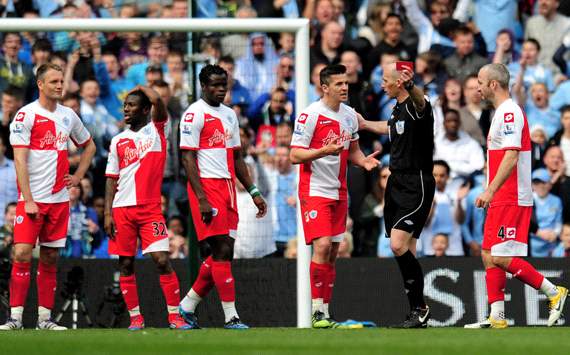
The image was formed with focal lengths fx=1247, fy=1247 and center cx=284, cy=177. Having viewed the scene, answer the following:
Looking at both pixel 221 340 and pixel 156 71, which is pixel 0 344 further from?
pixel 156 71

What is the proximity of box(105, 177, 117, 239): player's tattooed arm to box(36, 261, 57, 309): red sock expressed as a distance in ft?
2.14

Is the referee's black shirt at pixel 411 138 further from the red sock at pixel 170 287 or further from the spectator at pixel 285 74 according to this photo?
the spectator at pixel 285 74

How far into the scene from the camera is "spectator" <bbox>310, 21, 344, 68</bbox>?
53.3 feet

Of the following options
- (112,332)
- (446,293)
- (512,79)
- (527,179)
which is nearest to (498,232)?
(527,179)

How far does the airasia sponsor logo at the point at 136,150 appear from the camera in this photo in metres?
11.9

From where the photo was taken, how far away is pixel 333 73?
11695 mm

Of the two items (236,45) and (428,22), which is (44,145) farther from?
(428,22)

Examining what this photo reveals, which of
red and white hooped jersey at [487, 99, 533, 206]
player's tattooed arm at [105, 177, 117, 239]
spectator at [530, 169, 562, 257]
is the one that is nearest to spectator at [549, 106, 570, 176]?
spectator at [530, 169, 562, 257]

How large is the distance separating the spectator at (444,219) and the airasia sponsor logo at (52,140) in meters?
4.85

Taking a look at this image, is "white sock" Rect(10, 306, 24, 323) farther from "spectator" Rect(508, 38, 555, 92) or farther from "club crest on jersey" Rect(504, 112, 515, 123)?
"spectator" Rect(508, 38, 555, 92)

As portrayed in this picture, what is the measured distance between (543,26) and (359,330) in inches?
296

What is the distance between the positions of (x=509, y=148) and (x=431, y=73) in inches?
214

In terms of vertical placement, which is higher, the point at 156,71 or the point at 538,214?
the point at 156,71

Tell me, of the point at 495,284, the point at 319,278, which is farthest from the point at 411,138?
the point at 319,278
